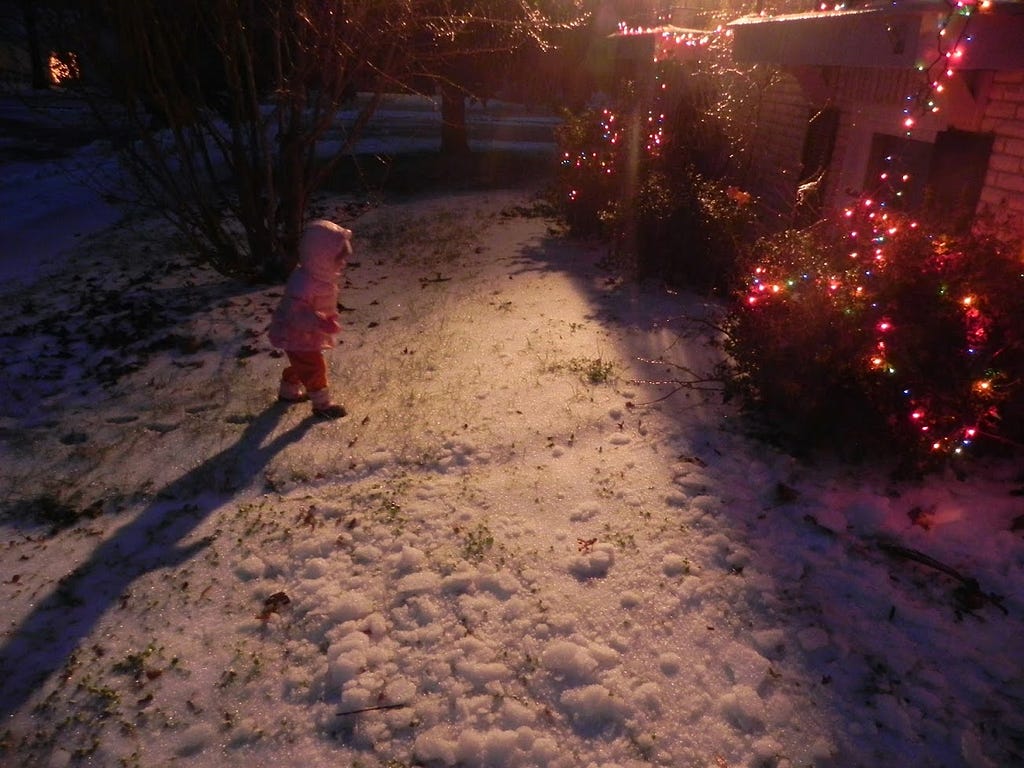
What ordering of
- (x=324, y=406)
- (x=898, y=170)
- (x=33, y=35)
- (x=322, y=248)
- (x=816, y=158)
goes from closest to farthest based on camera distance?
(x=322, y=248), (x=324, y=406), (x=898, y=170), (x=33, y=35), (x=816, y=158)

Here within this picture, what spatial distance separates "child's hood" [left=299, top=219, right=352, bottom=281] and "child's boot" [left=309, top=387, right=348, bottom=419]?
0.86 metres

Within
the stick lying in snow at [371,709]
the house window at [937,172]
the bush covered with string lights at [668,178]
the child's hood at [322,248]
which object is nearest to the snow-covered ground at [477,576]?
the stick lying in snow at [371,709]

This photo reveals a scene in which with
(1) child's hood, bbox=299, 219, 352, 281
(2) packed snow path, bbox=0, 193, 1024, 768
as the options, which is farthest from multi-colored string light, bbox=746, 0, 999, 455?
(1) child's hood, bbox=299, 219, 352, 281

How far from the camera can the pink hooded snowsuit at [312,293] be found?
488cm

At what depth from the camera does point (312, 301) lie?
16.3ft

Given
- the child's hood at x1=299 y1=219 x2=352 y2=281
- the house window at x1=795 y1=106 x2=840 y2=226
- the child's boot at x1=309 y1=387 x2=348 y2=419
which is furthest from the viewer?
the house window at x1=795 y1=106 x2=840 y2=226

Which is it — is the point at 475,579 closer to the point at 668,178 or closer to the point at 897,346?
the point at 897,346

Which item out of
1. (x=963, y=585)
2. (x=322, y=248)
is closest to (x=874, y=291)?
(x=963, y=585)

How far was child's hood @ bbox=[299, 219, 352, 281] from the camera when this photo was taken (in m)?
4.86

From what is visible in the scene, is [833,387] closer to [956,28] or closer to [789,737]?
[789,737]

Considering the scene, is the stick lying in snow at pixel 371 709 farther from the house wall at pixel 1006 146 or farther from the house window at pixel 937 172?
the house wall at pixel 1006 146

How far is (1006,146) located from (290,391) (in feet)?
19.3

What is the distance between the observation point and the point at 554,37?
15.3 meters

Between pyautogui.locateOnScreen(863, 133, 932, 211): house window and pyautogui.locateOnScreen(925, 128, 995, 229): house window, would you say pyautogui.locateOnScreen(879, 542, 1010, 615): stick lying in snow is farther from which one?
pyautogui.locateOnScreen(863, 133, 932, 211): house window
